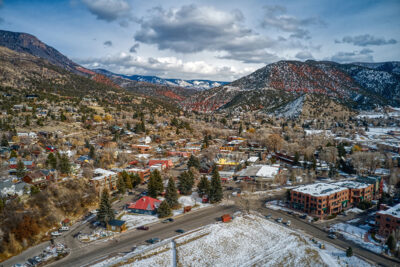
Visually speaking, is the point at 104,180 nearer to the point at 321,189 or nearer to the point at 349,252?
the point at 321,189

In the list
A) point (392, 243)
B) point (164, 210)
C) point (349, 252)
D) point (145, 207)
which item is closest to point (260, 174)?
point (164, 210)

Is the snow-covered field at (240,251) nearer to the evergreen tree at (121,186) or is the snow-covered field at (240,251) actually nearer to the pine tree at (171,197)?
the pine tree at (171,197)

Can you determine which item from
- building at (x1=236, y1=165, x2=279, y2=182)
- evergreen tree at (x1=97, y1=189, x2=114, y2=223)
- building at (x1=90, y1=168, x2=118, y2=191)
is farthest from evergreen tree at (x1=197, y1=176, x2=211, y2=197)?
evergreen tree at (x1=97, y1=189, x2=114, y2=223)

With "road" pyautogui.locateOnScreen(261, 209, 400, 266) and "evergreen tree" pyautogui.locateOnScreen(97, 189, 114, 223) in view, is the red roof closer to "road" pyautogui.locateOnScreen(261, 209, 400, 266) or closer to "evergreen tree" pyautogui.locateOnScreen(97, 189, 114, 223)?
"evergreen tree" pyautogui.locateOnScreen(97, 189, 114, 223)

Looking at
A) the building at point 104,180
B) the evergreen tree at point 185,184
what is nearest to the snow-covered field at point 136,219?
the evergreen tree at point 185,184

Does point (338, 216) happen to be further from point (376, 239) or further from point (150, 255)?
point (150, 255)
